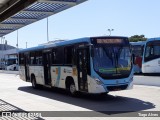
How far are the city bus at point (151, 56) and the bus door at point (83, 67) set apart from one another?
12328 mm

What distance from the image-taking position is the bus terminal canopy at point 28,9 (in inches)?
328

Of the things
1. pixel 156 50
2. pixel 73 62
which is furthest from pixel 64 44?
pixel 156 50

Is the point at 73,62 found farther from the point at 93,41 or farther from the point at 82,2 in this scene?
the point at 82,2

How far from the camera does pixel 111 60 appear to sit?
13.5 metres

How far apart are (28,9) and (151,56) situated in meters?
18.5

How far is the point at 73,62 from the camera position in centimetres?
1495

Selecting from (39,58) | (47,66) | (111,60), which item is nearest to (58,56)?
(47,66)

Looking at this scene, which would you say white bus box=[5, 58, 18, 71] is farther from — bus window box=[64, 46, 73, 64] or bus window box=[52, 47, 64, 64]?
bus window box=[64, 46, 73, 64]

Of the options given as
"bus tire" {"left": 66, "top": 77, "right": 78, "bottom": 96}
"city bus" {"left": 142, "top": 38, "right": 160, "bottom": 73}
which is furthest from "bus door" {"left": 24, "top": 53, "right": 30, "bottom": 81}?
"city bus" {"left": 142, "top": 38, "right": 160, "bottom": 73}

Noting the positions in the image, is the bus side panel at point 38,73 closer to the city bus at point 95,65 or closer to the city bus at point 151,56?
the city bus at point 95,65

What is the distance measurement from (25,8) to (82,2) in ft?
5.45

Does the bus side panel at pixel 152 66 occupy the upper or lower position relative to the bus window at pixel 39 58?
lower

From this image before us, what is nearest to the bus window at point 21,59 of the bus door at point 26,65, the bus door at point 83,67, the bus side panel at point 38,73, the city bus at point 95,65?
the bus door at point 26,65

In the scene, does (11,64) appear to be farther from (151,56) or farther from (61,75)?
(61,75)
